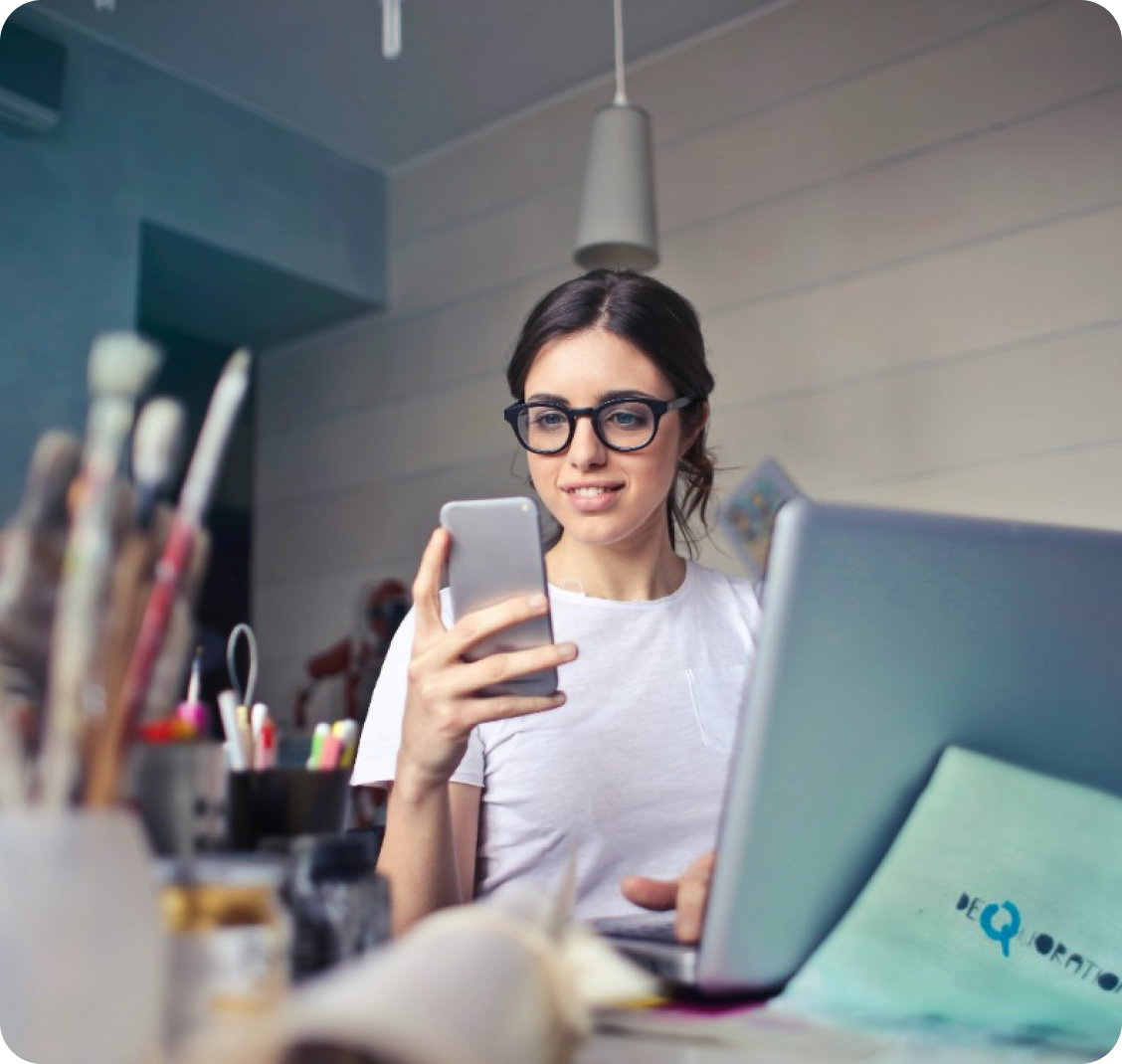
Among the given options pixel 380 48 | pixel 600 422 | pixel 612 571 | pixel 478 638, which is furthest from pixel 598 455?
pixel 380 48

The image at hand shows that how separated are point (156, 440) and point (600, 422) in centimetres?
98

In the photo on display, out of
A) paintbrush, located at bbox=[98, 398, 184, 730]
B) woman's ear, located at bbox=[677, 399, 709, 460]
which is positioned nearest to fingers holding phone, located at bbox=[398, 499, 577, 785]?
paintbrush, located at bbox=[98, 398, 184, 730]

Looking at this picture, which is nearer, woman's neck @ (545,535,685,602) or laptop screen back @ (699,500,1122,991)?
laptop screen back @ (699,500,1122,991)

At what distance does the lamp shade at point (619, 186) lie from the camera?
98.0 inches

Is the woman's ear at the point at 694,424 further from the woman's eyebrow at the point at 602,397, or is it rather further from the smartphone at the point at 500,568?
the smartphone at the point at 500,568

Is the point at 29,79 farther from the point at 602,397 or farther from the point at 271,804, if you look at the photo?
the point at 271,804

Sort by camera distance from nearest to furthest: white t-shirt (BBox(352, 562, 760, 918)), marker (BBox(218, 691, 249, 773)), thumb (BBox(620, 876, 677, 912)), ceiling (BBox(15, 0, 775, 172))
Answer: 1. marker (BBox(218, 691, 249, 773))
2. thumb (BBox(620, 876, 677, 912))
3. white t-shirt (BBox(352, 562, 760, 918))
4. ceiling (BBox(15, 0, 775, 172))

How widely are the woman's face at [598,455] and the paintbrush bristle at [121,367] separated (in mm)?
945

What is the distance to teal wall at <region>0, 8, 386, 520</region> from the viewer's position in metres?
2.90

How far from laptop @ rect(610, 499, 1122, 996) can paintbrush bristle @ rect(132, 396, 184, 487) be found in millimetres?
316

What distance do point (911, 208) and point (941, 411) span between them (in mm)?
519

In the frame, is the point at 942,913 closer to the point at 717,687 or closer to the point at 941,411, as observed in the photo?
the point at 717,687

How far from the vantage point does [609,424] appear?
1400 millimetres

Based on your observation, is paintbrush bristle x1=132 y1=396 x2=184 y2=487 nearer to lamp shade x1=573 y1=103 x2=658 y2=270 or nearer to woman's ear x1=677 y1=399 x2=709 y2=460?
woman's ear x1=677 y1=399 x2=709 y2=460
